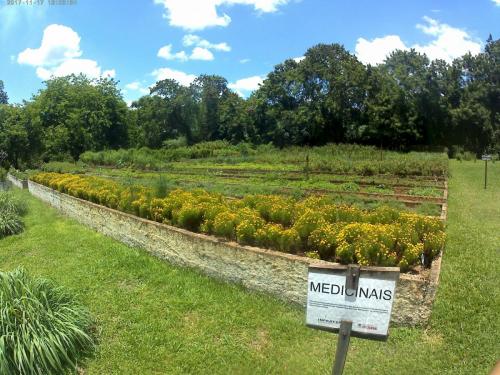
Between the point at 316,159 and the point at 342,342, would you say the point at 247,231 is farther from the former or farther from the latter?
the point at 316,159

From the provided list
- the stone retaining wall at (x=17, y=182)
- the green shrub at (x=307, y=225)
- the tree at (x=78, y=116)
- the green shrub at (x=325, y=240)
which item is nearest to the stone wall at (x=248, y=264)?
the green shrub at (x=325, y=240)

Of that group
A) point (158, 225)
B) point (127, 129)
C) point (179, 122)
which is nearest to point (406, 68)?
point (179, 122)

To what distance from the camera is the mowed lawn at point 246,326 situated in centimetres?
396

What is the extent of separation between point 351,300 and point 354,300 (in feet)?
0.06

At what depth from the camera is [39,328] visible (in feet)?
13.8

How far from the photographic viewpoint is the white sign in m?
2.46

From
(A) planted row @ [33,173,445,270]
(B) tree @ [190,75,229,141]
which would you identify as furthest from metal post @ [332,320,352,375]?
(B) tree @ [190,75,229,141]

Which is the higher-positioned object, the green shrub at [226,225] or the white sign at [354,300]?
the white sign at [354,300]

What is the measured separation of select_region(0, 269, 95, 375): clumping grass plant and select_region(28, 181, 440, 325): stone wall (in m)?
1.90

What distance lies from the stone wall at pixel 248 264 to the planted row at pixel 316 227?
0.25 meters

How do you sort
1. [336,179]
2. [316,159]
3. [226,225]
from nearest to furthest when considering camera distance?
[226,225] → [336,179] → [316,159]

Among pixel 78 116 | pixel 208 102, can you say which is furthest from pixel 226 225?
pixel 208 102

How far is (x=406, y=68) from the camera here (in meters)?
40.4

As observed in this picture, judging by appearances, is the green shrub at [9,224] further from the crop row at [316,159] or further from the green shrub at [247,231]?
the crop row at [316,159]
